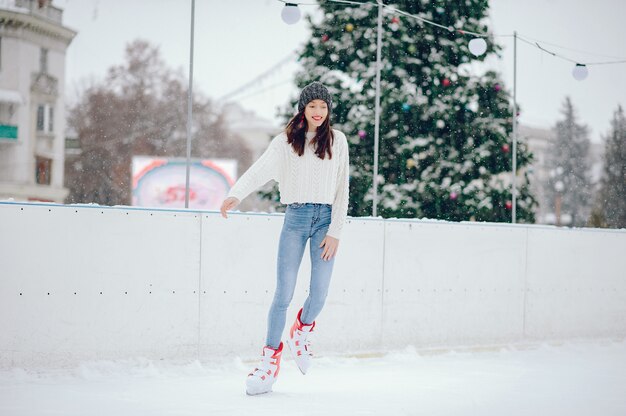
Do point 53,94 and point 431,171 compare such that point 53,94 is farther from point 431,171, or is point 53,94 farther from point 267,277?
point 267,277

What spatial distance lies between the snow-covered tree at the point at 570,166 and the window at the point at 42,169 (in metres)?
23.5

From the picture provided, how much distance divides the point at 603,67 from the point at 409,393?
15.2ft

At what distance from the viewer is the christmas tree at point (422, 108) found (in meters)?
8.91

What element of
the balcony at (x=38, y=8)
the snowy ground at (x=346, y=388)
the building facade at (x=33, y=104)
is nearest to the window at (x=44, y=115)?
the building facade at (x=33, y=104)

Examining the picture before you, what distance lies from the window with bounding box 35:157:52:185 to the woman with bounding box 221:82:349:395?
2361cm

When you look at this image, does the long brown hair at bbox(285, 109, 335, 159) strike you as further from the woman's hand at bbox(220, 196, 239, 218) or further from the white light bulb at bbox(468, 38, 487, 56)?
the white light bulb at bbox(468, 38, 487, 56)

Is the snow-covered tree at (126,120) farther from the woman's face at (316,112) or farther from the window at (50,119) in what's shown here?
the woman's face at (316,112)

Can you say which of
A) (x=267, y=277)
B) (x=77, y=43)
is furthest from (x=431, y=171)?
(x=77, y=43)

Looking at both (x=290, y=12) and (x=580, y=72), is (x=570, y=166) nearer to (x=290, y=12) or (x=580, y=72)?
(x=580, y=72)

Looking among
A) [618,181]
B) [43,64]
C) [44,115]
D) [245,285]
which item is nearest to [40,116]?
[44,115]

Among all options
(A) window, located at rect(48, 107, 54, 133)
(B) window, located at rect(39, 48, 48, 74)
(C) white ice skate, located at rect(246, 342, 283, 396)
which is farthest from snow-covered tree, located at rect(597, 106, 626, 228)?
(B) window, located at rect(39, 48, 48, 74)

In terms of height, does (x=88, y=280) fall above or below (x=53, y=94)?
below

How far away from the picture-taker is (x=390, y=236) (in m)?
4.71

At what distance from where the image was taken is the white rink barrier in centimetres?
373
